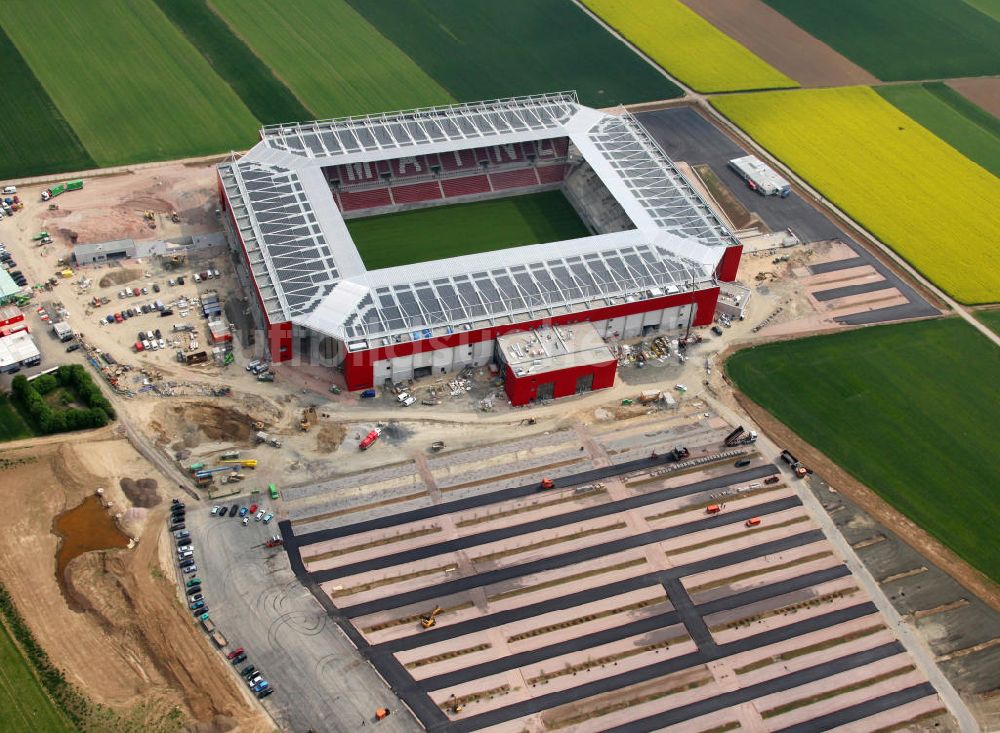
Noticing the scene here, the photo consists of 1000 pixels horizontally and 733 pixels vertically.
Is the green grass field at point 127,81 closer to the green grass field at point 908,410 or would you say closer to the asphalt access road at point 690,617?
the green grass field at point 908,410

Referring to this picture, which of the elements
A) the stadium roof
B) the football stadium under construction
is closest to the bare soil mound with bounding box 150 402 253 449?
the football stadium under construction

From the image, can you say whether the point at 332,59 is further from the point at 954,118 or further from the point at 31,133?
the point at 954,118

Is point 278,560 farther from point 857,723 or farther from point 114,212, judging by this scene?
point 114,212

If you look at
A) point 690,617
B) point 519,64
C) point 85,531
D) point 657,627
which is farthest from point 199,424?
point 519,64

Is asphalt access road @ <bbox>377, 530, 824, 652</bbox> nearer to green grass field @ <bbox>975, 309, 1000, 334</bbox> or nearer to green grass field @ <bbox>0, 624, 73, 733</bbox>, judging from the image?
green grass field @ <bbox>0, 624, 73, 733</bbox>

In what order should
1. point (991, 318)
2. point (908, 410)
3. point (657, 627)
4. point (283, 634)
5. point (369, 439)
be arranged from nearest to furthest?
point (283, 634)
point (657, 627)
point (369, 439)
point (908, 410)
point (991, 318)

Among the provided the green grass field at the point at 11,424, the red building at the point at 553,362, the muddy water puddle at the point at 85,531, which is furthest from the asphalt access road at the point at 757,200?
the green grass field at the point at 11,424

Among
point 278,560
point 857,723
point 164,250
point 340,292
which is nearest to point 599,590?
point 857,723
